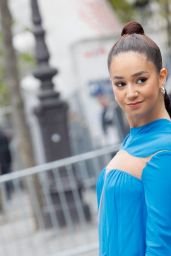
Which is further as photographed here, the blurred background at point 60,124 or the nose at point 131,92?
the blurred background at point 60,124

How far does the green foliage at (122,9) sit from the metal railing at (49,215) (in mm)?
8634

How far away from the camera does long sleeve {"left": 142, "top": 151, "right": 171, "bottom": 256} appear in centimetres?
286

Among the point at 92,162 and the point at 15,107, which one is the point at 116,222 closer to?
the point at 92,162

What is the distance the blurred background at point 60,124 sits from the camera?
7.73 meters

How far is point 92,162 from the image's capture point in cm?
762

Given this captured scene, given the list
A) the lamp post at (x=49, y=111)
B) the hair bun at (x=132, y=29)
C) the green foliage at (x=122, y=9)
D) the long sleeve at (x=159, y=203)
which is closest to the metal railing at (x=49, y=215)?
the lamp post at (x=49, y=111)

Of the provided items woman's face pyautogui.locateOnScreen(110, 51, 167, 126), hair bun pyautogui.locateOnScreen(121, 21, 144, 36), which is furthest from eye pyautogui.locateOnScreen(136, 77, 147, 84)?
hair bun pyautogui.locateOnScreen(121, 21, 144, 36)

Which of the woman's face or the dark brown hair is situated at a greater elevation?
the dark brown hair

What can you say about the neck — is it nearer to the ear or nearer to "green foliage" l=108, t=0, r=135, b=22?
the ear

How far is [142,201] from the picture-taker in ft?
9.62

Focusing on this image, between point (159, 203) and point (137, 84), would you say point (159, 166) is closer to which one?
point (159, 203)

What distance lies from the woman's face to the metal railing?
4.06 m

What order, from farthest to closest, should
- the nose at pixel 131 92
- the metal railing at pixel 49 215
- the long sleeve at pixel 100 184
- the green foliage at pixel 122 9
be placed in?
1. the green foliage at pixel 122 9
2. the metal railing at pixel 49 215
3. the long sleeve at pixel 100 184
4. the nose at pixel 131 92

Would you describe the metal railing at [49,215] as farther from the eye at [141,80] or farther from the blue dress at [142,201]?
the eye at [141,80]
